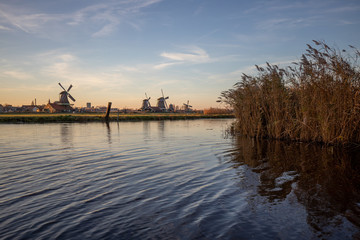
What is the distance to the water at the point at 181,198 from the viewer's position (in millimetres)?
3719

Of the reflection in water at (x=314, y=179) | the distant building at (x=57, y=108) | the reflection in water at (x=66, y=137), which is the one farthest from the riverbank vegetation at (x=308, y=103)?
the distant building at (x=57, y=108)

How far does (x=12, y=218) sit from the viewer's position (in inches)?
→ 163

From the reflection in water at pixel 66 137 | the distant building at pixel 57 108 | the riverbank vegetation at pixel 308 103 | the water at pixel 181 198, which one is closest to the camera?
the water at pixel 181 198

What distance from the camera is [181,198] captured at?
5.09 meters

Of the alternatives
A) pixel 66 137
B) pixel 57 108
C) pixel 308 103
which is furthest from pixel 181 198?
pixel 57 108

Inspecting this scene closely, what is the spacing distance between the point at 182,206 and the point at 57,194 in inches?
110

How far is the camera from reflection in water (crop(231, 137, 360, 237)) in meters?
4.25

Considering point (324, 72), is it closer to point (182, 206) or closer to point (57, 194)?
point (182, 206)

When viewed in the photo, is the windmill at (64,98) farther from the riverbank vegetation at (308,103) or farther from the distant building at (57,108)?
the riverbank vegetation at (308,103)

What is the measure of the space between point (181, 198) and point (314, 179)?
3666mm

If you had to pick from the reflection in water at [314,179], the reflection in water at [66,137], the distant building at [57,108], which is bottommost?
the reflection in water at [314,179]

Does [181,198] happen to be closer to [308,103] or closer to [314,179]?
[314,179]

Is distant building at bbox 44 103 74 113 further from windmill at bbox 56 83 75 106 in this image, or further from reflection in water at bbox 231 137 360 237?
reflection in water at bbox 231 137 360 237

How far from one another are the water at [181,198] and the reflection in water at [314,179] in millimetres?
22
